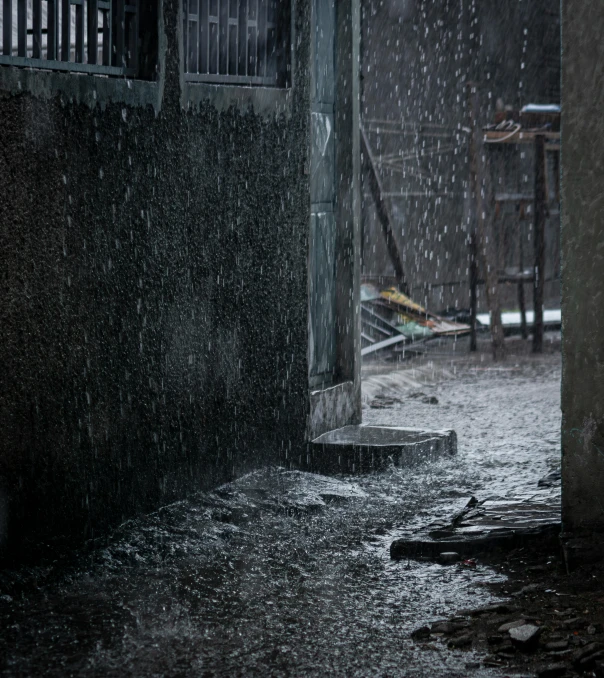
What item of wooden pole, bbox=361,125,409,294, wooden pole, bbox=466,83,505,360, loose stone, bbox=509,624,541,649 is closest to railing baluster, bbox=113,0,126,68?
loose stone, bbox=509,624,541,649

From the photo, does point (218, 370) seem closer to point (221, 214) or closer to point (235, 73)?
point (221, 214)

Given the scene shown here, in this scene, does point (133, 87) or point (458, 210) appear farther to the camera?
point (458, 210)

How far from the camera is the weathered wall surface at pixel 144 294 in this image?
4492mm

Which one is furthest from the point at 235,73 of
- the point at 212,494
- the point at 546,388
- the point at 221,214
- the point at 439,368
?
the point at 439,368

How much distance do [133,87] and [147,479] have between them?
197cm

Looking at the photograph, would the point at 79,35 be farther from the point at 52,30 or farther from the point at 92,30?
the point at 52,30

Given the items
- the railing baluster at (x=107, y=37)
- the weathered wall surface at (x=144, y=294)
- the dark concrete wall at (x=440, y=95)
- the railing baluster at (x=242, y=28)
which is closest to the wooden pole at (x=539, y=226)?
the dark concrete wall at (x=440, y=95)

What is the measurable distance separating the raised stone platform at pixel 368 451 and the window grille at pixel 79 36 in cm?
266

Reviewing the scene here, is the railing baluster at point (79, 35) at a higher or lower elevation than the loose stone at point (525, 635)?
higher

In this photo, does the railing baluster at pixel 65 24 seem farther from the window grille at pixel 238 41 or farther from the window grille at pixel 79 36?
the window grille at pixel 238 41

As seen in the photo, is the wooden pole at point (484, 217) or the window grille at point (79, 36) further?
the wooden pole at point (484, 217)

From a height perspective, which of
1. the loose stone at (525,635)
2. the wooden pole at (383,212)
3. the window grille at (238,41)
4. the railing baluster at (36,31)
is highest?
the window grille at (238,41)

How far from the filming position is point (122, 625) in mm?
3889

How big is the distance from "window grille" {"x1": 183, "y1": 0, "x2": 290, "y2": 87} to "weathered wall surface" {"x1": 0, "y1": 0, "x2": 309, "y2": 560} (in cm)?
15
